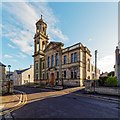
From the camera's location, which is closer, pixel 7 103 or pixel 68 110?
pixel 68 110

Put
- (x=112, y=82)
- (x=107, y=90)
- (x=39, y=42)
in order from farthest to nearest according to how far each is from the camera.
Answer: (x=39, y=42) → (x=112, y=82) → (x=107, y=90)

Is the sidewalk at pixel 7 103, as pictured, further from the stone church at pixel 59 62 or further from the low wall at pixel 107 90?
the stone church at pixel 59 62

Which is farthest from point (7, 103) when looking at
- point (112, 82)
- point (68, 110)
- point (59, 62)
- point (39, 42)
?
point (39, 42)

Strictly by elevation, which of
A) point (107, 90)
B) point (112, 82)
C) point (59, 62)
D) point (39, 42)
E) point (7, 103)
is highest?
point (39, 42)

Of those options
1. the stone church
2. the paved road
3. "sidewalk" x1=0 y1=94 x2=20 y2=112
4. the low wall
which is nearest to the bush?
the low wall

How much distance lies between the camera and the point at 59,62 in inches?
1563

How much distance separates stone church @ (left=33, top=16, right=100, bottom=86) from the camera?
34.9m

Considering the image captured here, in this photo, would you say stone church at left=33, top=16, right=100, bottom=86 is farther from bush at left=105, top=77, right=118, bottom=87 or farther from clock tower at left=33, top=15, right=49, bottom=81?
bush at left=105, top=77, right=118, bottom=87

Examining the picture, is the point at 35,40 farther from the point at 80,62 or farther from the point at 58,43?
the point at 80,62

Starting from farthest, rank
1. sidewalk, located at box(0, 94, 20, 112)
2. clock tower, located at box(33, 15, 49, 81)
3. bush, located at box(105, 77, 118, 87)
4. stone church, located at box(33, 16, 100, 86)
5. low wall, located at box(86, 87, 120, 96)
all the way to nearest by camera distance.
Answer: clock tower, located at box(33, 15, 49, 81) → stone church, located at box(33, 16, 100, 86) → bush, located at box(105, 77, 118, 87) → low wall, located at box(86, 87, 120, 96) → sidewalk, located at box(0, 94, 20, 112)

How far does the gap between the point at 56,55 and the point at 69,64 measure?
18.9 ft

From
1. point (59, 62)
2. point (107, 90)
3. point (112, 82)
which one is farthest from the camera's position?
point (59, 62)

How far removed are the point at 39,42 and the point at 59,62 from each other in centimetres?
1154

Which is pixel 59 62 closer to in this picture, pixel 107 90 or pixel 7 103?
pixel 107 90
